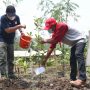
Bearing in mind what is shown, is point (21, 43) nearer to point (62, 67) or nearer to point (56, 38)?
point (56, 38)

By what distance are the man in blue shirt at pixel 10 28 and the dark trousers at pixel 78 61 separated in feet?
4.02

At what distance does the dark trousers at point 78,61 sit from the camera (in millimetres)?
6898

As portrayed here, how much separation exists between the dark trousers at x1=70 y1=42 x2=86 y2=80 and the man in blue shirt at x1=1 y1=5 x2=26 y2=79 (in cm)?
122

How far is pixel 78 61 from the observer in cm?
696

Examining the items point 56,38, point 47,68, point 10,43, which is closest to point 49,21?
point 56,38

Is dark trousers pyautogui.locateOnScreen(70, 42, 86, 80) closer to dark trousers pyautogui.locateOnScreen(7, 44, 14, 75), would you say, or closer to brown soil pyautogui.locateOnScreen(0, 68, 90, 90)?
brown soil pyautogui.locateOnScreen(0, 68, 90, 90)

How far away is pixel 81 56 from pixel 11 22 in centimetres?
183

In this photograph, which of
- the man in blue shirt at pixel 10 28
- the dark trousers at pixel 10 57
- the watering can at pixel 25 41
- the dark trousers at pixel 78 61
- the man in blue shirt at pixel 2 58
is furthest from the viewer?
the dark trousers at pixel 10 57

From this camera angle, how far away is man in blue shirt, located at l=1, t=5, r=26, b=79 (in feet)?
25.3

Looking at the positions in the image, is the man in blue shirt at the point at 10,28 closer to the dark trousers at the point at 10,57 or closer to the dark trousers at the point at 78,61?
the dark trousers at the point at 10,57

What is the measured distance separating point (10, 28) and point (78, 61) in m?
1.66

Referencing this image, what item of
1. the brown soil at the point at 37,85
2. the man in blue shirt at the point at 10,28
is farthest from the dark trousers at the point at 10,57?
the brown soil at the point at 37,85

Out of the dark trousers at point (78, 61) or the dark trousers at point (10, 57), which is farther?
the dark trousers at point (10, 57)

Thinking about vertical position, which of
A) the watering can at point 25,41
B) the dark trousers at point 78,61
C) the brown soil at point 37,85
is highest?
the watering can at point 25,41
